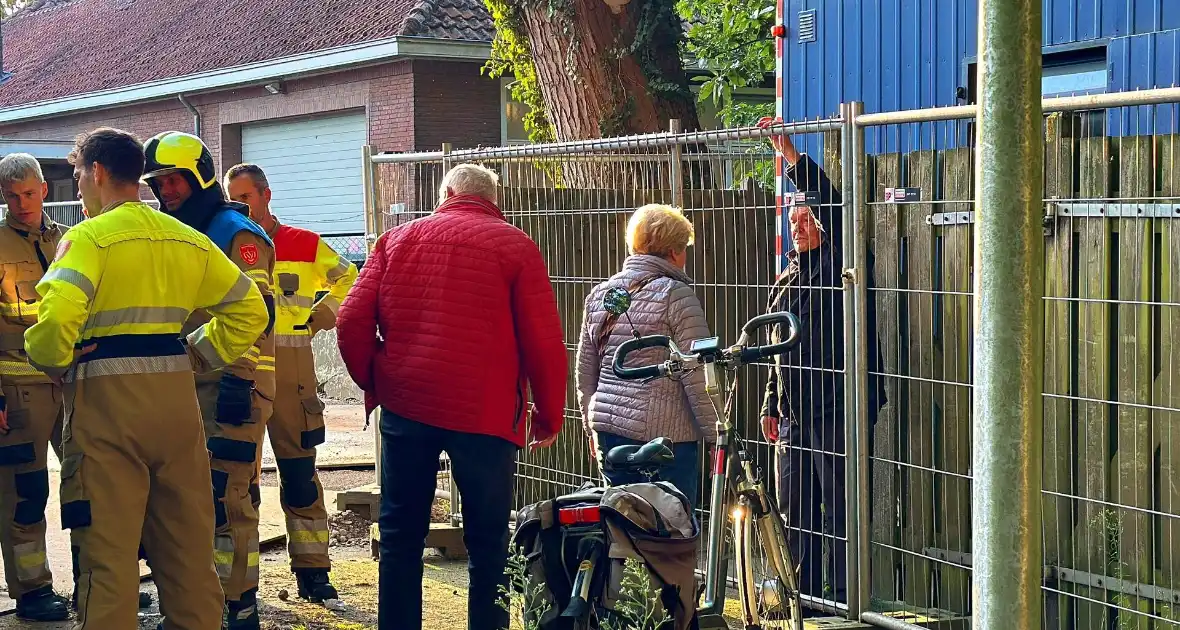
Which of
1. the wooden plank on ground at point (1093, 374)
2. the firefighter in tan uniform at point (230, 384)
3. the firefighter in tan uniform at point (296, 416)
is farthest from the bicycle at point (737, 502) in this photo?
the firefighter in tan uniform at point (296, 416)

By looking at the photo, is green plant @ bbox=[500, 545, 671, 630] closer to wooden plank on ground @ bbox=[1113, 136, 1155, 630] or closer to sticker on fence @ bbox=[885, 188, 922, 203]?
wooden plank on ground @ bbox=[1113, 136, 1155, 630]

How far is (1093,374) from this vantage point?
207 inches

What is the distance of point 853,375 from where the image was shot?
611 centimetres

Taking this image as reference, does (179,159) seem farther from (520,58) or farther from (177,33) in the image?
(177,33)

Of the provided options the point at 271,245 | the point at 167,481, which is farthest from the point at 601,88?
the point at 167,481

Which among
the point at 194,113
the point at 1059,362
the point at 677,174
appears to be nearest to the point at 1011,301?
the point at 1059,362

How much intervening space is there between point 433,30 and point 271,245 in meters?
14.9

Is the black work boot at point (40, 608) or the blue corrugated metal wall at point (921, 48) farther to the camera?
the black work boot at point (40, 608)

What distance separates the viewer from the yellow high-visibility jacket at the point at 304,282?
718 cm

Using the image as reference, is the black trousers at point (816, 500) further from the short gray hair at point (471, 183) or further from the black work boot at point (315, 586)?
the black work boot at point (315, 586)

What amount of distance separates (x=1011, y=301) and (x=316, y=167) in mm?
20687

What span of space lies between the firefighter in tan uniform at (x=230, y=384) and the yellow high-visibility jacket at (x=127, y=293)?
626 millimetres

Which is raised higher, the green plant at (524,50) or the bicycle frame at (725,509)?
the green plant at (524,50)

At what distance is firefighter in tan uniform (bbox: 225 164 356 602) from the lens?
23.5 feet
